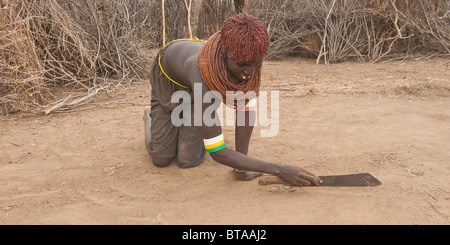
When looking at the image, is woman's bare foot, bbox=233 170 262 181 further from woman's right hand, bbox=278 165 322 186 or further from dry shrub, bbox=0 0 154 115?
dry shrub, bbox=0 0 154 115

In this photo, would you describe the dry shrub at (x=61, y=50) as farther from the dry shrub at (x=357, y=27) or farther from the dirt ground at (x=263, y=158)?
the dry shrub at (x=357, y=27)

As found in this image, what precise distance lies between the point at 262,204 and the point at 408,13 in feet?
15.5

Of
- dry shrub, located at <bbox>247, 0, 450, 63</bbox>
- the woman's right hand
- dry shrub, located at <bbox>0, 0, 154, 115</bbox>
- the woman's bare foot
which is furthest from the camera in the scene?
dry shrub, located at <bbox>247, 0, 450, 63</bbox>

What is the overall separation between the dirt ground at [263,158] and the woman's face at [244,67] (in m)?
0.69

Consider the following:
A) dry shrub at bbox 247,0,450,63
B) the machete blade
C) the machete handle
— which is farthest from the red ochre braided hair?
dry shrub at bbox 247,0,450,63

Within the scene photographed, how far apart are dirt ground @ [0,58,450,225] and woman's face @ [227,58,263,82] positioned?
2.26 ft

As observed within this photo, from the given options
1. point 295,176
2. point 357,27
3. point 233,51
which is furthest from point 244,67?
point 357,27

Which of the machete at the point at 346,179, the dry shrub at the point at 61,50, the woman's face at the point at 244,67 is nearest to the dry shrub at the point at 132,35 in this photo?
the dry shrub at the point at 61,50

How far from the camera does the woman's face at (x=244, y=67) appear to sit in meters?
1.83

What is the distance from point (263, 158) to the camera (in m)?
2.73

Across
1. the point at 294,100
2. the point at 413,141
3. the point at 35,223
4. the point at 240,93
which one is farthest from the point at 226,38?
the point at 294,100

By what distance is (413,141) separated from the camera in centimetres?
280

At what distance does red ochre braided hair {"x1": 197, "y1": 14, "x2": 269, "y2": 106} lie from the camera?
1.75 m

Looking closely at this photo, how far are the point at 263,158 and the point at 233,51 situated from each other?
1129 mm
